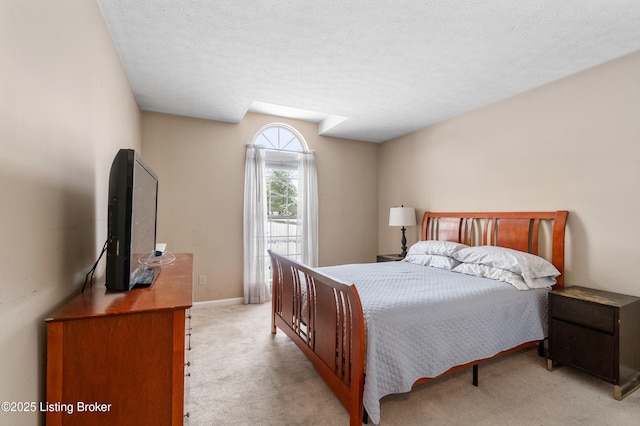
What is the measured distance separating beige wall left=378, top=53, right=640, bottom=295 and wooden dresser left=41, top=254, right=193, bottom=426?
3175mm

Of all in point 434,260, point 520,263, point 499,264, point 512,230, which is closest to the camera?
point 520,263

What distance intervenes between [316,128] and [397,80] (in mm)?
1954

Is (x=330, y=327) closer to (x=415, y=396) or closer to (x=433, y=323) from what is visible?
(x=433, y=323)

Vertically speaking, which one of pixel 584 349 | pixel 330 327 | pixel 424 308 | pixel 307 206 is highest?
pixel 307 206

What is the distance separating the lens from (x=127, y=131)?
267 centimetres

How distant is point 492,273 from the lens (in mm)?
2617

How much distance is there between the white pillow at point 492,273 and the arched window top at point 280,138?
2.74m

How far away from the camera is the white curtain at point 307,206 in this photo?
4.32 m

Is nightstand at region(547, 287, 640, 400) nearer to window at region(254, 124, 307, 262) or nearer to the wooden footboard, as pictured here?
the wooden footboard

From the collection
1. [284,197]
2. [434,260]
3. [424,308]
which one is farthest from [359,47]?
[284,197]

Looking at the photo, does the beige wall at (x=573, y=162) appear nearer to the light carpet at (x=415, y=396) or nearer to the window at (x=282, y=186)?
the light carpet at (x=415, y=396)

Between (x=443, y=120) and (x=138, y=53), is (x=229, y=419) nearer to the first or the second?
(x=138, y=53)

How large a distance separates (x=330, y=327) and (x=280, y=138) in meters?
3.17

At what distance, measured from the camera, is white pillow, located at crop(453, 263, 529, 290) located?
2420 mm
